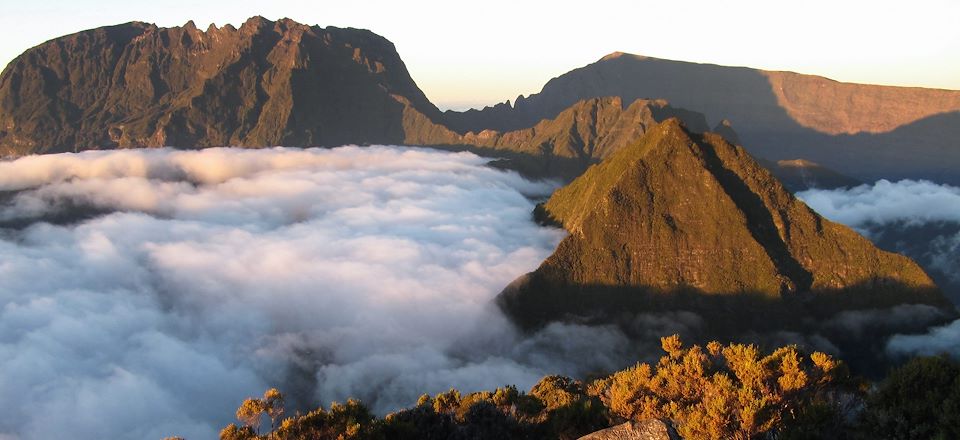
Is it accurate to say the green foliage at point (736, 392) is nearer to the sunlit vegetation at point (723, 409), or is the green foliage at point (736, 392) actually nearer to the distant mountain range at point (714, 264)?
the sunlit vegetation at point (723, 409)

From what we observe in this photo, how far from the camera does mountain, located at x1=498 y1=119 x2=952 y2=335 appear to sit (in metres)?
161

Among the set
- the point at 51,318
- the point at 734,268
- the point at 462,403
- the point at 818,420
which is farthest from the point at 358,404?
the point at 51,318

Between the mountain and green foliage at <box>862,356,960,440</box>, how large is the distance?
5214 inches

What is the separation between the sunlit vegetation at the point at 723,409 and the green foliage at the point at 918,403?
49 millimetres

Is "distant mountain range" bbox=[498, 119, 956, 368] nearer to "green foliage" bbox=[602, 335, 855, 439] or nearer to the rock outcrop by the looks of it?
"green foliage" bbox=[602, 335, 855, 439]

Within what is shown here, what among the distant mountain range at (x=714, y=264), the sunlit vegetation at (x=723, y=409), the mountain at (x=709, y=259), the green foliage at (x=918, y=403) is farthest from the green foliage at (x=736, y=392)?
the mountain at (x=709, y=259)

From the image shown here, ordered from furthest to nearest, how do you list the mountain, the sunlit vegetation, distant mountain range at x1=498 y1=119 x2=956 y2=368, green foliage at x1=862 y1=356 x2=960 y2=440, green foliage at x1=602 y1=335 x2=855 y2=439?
the mountain < distant mountain range at x1=498 y1=119 x2=956 y2=368 < green foliage at x1=602 y1=335 x2=855 y2=439 < the sunlit vegetation < green foliage at x1=862 y1=356 x2=960 y2=440

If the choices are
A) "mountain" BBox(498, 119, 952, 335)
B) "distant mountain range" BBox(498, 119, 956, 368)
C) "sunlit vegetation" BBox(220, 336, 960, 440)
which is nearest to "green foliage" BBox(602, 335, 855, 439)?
"sunlit vegetation" BBox(220, 336, 960, 440)

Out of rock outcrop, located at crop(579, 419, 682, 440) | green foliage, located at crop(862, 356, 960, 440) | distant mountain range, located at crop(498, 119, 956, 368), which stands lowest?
distant mountain range, located at crop(498, 119, 956, 368)

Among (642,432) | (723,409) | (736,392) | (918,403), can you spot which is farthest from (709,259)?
(723,409)

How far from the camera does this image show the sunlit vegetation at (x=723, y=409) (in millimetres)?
31859

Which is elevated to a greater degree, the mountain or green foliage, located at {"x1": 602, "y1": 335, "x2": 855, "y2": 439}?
green foliage, located at {"x1": 602, "y1": 335, "x2": 855, "y2": 439}

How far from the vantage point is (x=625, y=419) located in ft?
136

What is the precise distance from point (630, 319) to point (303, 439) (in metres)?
132
